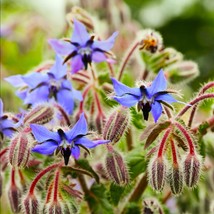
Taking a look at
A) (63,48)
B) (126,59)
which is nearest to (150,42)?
(126,59)

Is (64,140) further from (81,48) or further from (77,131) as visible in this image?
(81,48)

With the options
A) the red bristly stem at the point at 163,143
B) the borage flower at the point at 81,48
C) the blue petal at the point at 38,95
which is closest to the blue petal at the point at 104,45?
the borage flower at the point at 81,48

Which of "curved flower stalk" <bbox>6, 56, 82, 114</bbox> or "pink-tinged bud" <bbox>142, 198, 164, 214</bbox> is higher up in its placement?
"curved flower stalk" <bbox>6, 56, 82, 114</bbox>

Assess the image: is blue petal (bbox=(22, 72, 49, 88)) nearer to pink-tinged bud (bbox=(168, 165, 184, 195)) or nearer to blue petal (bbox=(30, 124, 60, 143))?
blue petal (bbox=(30, 124, 60, 143))

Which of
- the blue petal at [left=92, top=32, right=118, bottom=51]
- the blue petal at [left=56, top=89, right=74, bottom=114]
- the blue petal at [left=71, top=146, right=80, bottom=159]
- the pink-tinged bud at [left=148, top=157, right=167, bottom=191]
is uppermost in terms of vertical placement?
the blue petal at [left=92, top=32, right=118, bottom=51]

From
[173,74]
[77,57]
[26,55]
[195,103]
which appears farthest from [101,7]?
[195,103]

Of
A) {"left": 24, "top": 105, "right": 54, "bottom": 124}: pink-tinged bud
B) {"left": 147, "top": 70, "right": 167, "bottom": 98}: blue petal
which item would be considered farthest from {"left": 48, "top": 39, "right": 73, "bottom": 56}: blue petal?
{"left": 147, "top": 70, "right": 167, "bottom": 98}: blue petal

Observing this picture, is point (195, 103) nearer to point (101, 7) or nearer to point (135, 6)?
point (101, 7)
